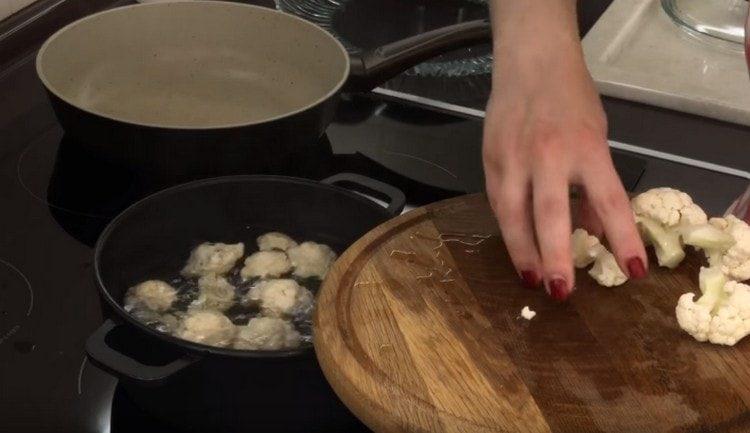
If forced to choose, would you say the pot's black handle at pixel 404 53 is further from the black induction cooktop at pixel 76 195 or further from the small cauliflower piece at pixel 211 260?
the small cauliflower piece at pixel 211 260

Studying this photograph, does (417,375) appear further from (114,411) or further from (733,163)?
(733,163)

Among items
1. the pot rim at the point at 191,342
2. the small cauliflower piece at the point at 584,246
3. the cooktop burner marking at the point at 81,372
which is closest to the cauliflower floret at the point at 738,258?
the small cauliflower piece at the point at 584,246

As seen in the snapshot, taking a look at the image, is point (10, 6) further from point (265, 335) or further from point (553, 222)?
point (553, 222)

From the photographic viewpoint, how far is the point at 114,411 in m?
0.80

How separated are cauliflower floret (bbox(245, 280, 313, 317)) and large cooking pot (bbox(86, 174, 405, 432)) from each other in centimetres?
9

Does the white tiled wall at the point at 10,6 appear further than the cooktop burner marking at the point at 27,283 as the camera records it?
Yes

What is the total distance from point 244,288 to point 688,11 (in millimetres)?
915

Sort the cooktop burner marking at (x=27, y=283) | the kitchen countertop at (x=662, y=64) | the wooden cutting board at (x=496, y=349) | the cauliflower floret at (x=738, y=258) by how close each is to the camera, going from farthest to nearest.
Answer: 1. the kitchen countertop at (x=662, y=64)
2. the cooktop burner marking at (x=27, y=283)
3. the cauliflower floret at (x=738, y=258)
4. the wooden cutting board at (x=496, y=349)

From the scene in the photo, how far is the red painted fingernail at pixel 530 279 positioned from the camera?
75 cm

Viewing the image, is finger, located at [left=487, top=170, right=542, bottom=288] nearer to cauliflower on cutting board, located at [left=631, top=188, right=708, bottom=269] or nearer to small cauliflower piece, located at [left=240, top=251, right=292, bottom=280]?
cauliflower on cutting board, located at [left=631, top=188, right=708, bottom=269]

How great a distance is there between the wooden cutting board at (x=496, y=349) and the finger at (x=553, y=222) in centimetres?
7

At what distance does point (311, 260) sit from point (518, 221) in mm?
259

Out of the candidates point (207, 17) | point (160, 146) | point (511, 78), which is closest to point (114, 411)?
point (160, 146)

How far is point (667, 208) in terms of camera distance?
2.64 ft
